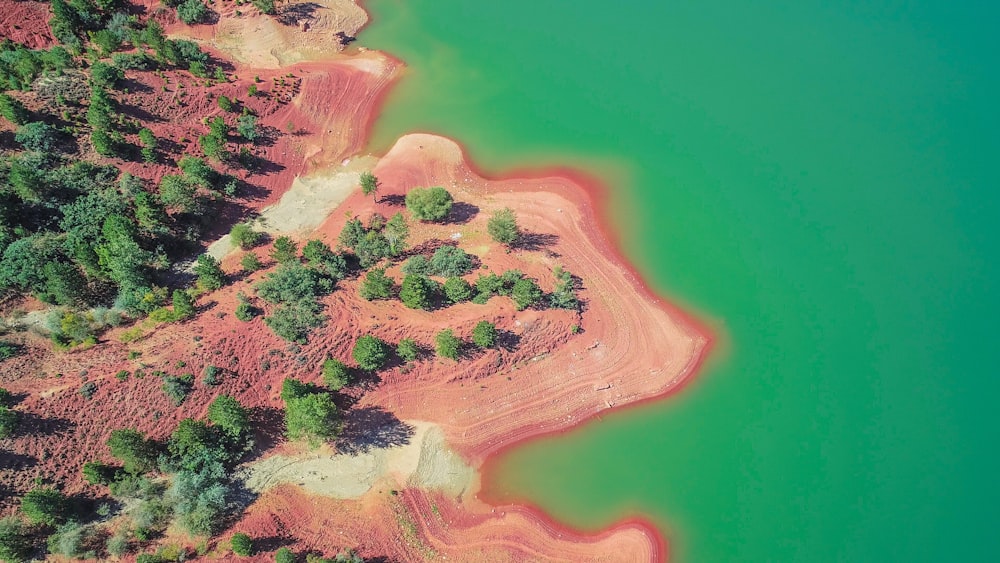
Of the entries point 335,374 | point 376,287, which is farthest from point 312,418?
point 376,287

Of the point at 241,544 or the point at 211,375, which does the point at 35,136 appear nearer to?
the point at 211,375

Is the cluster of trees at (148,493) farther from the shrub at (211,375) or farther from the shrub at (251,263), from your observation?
the shrub at (251,263)

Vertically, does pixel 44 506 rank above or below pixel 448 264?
below

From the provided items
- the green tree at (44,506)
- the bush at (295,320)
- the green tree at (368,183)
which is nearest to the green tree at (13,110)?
the green tree at (368,183)

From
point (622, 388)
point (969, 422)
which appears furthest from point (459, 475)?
point (969, 422)

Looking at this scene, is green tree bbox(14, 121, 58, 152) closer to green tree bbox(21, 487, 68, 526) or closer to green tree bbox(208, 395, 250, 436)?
green tree bbox(208, 395, 250, 436)

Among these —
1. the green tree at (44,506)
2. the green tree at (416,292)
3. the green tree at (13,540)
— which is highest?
the green tree at (416,292)
